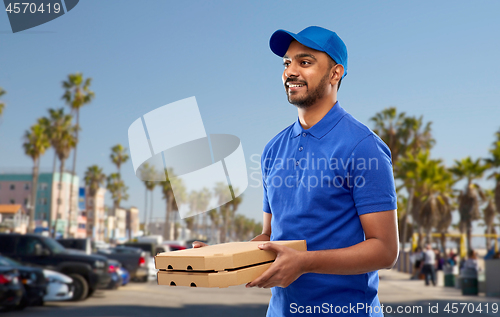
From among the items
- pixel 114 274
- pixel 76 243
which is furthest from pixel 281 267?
pixel 76 243

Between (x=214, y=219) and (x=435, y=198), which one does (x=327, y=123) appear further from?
(x=214, y=219)

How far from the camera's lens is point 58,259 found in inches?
627

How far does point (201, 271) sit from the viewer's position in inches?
58.6

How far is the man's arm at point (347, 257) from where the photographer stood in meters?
1.52

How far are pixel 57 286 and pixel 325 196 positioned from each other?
1421cm

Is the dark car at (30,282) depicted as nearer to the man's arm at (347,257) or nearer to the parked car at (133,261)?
the parked car at (133,261)

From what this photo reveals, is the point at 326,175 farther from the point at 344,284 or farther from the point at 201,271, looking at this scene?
the point at 201,271

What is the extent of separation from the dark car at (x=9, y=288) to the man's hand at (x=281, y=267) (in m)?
12.4

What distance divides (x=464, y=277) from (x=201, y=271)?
761 inches

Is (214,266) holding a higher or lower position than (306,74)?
lower

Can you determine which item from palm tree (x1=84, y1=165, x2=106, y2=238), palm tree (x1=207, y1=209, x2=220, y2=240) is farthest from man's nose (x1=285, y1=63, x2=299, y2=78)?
palm tree (x1=207, y1=209, x2=220, y2=240)

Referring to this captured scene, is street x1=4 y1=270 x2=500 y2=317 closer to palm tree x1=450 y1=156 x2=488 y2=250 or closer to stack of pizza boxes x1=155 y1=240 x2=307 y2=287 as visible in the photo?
stack of pizza boxes x1=155 y1=240 x2=307 y2=287

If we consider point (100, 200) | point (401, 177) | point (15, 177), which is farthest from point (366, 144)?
point (100, 200)

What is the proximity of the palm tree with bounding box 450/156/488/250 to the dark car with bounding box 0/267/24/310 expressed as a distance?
128 ft
